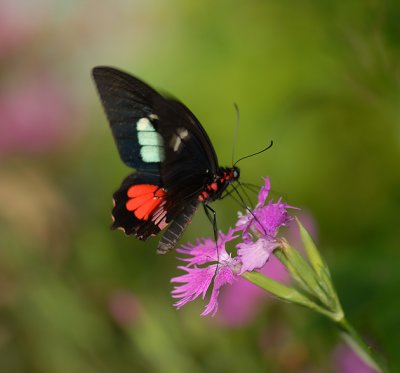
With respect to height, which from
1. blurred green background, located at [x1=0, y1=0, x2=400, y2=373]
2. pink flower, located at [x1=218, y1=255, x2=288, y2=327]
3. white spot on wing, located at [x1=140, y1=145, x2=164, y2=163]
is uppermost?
white spot on wing, located at [x1=140, y1=145, x2=164, y2=163]

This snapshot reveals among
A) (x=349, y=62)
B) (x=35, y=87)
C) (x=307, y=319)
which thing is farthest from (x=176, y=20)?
(x=307, y=319)

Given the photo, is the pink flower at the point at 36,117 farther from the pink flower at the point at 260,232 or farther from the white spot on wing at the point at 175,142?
the pink flower at the point at 260,232

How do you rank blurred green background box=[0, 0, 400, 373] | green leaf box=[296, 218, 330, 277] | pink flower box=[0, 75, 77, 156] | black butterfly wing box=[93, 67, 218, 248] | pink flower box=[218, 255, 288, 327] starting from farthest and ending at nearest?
pink flower box=[0, 75, 77, 156], pink flower box=[218, 255, 288, 327], blurred green background box=[0, 0, 400, 373], black butterfly wing box=[93, 67, 218, 248], green leaf box=[296, 218, 330, 277]

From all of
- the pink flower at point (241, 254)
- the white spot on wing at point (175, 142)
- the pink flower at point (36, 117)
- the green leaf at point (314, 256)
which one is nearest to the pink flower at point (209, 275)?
the pink flower at point (241, 254)

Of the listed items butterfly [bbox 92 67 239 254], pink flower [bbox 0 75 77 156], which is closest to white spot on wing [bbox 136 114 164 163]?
butterfly [bbox 92 67 239 254]

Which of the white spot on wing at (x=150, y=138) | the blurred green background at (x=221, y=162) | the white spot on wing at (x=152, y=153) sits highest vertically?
the white spot on wing at (x=150, y=138)

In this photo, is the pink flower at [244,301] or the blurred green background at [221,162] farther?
the pink flower at [244,301]

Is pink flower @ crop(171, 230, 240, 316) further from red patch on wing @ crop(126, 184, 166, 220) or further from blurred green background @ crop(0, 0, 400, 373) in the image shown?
blurred green background @ crop(0, 0, 400, 373)

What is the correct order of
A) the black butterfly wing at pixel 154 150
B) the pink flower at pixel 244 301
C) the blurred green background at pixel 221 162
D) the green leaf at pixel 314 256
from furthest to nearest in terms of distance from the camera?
the pink flower at pixel 244 301, the blurred green background at pixel 221 162, the black butterfly wing at pixel 154 150, the green leaf at pixel 314 256

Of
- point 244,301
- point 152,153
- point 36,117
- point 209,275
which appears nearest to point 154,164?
point 152,153
